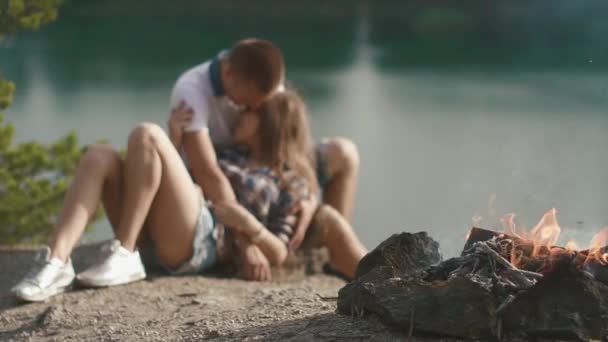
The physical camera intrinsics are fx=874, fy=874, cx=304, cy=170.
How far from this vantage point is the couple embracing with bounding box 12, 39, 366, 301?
3.71 metres

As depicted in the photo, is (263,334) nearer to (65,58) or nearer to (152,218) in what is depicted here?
(152,218)

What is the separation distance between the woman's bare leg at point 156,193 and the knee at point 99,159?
0.21 feet

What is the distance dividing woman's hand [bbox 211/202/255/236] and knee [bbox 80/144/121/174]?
53 centimetres

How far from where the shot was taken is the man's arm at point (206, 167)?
400 centimetres

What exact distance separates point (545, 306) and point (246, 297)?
1524 millimetres

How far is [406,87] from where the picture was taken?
1535 cm

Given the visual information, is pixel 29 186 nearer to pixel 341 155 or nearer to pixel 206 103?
pixel 206 103

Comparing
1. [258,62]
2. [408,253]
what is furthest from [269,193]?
[408,253]

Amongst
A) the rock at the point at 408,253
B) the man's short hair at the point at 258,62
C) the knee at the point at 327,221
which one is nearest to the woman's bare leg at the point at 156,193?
the man's short hair at the point at 258,62

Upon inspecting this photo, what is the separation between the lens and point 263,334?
2.84m

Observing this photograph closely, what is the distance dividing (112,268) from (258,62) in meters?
1.11

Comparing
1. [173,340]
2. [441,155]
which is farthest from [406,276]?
[441,155]

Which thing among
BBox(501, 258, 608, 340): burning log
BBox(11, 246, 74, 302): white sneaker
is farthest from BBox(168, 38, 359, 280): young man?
BBox(501, 258, 608, 340): burning log

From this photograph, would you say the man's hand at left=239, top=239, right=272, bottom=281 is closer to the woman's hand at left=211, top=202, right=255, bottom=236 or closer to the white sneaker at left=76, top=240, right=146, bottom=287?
the woman's hand at left=211, top=202, right=255, bottom=236
